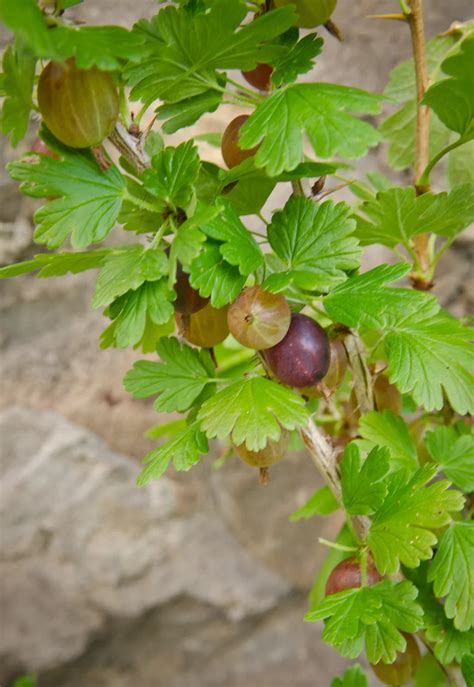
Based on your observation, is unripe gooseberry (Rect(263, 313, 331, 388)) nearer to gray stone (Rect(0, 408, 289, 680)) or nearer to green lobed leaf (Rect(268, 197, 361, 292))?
green lobed leaf (Rect(268, 197, 361, 292))

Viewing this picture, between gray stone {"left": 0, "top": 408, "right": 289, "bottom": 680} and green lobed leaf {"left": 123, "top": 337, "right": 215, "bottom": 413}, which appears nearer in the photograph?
green lobed leaf {"left": 123, "top": 337, "right": 215, "bottom": 413}

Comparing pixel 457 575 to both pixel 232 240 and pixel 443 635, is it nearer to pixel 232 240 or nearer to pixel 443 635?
pixel 443 635

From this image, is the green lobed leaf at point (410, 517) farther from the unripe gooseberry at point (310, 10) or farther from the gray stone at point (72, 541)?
the gray stone at point (72, 541)

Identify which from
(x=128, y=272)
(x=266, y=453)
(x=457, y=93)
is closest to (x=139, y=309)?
(x=128, y=272)

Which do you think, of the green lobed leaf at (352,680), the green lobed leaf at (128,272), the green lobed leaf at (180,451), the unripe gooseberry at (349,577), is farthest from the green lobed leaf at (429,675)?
the green lobed leaf at (128,272)

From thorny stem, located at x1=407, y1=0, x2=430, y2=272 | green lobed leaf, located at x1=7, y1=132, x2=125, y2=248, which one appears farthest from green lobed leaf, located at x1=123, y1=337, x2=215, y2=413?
thorny stem, located at x1=407, y1=0, x2=430, y2=272

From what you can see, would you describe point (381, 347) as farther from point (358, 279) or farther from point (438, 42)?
point (438, 42)

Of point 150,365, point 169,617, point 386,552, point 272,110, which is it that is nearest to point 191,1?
point 272,110
